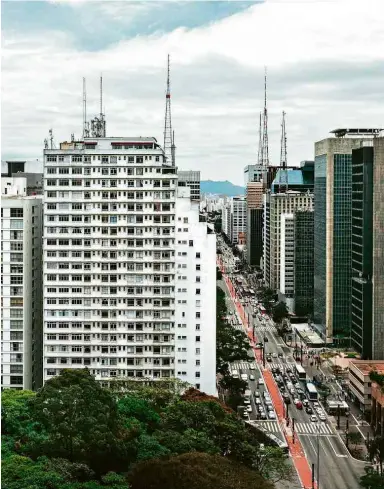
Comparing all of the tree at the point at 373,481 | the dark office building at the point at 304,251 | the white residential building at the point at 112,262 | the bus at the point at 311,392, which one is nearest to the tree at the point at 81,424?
the tree at the point at 373,481

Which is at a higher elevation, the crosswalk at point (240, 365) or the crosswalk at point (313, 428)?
the crosswalk at point (240, 365)

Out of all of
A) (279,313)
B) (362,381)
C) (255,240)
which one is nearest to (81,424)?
(362,381)

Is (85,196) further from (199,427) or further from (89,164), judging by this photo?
(199,427)

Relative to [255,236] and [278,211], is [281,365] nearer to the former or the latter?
[278,211]

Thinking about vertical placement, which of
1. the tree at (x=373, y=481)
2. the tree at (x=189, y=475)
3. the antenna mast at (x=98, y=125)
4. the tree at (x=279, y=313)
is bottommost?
the tree at (x=373, y=481)

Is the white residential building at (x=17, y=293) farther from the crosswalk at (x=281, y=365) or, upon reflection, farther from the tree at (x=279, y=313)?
the tree at (x=279, y=313)
